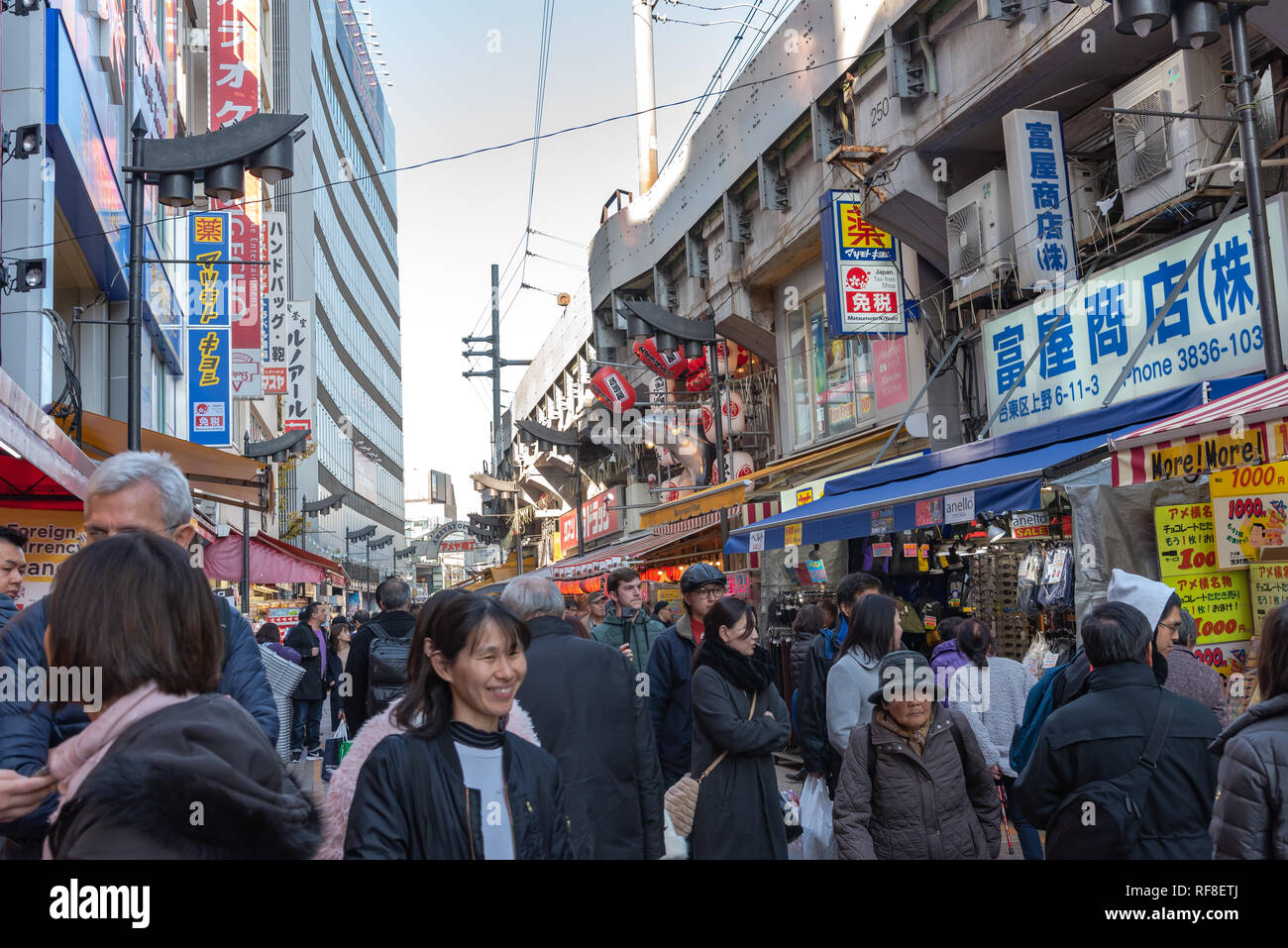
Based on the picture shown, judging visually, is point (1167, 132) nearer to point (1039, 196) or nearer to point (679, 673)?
point (1039, 196)

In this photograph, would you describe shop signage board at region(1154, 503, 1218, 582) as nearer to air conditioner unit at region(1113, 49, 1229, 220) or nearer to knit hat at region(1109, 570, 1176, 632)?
knit hat at region(1109, 570, 1176, 632)

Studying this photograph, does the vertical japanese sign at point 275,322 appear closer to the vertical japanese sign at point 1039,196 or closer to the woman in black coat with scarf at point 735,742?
the vertical japanese sign at point 1039,196

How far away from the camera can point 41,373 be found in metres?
12.8

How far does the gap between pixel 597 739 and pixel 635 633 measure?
13.6 feet

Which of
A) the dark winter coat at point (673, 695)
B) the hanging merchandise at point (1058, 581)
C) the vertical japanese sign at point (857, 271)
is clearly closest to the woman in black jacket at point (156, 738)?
the dark winter coat at point (673, 695)

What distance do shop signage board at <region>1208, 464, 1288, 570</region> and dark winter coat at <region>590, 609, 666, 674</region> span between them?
13.1ft

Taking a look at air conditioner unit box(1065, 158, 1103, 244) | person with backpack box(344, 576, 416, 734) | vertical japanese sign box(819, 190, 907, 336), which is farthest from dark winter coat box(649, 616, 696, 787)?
vertical japanese sign box(819, 190, 907, 336)

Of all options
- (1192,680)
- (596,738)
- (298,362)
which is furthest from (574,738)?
(298,362)

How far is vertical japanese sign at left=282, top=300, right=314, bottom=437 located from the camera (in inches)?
1262

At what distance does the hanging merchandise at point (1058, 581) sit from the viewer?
382 inches

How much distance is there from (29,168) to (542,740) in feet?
35.4

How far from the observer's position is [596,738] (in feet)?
15.8

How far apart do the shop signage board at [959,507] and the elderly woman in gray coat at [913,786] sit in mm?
5329
